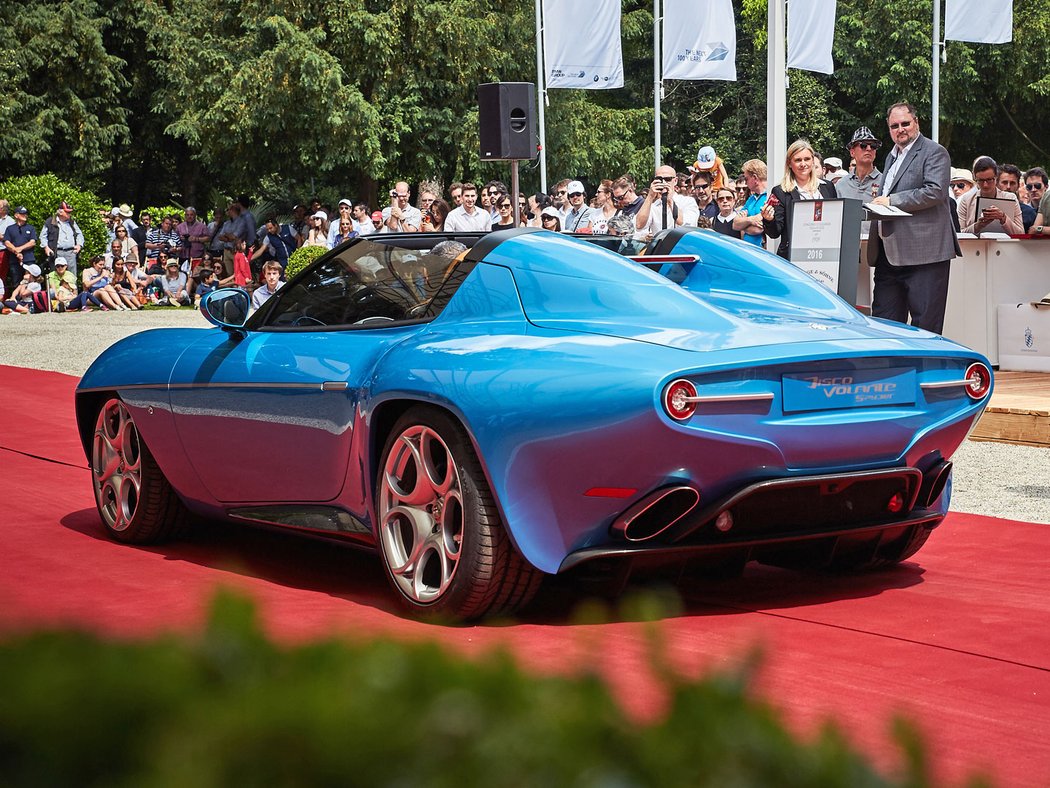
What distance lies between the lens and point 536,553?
4793mm

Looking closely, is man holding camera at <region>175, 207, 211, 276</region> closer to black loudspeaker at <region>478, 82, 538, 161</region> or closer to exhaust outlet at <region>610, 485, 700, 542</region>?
black loudspeaker at <region>478, 82, 538, 161</region>

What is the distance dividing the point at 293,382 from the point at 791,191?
6.78 meters

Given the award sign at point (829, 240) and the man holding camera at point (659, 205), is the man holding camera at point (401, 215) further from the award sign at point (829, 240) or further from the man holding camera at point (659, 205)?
the award sign at point (829, 240)

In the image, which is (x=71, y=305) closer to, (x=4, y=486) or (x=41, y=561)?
(x=4, y=486)

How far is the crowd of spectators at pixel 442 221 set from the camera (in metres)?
Answer: 12.2

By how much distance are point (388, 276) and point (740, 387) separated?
5.28 feet

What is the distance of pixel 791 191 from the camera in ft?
38.2

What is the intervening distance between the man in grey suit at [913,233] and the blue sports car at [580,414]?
5.19 meters

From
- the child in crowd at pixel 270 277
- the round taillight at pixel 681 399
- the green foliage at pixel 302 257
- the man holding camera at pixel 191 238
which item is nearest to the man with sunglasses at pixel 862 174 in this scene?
the round taillight at pixel 681 399

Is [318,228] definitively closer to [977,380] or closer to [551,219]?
[551,219]

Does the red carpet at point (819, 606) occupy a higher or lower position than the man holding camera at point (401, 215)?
higher

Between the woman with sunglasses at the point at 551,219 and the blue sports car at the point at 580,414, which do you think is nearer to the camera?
the blue sports car at the point at 580,414

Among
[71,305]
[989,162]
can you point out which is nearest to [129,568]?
[989,162]

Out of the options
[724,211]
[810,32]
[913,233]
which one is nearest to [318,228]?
[810,32]
